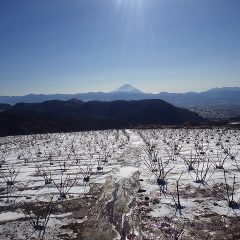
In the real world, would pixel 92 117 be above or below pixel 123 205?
below

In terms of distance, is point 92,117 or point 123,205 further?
point 92,117

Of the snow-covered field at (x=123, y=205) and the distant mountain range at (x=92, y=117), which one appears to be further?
the distant mountain range at (x=92, y=117)

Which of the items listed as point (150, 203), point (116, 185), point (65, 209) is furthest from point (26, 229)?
point (116, 185)

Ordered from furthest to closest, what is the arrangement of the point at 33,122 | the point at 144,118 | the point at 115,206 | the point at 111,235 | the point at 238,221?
the point at 144,118 → the point at 33,122 → the point at 115,206 → the point at 238,221 → the point at 111,235

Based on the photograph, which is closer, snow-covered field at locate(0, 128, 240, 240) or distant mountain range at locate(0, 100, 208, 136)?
snow-covered field at locate(0, 128, 240, 240)

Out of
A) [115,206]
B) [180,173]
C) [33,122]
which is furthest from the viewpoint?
[33,122]

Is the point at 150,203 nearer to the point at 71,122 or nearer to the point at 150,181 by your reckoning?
the point at 150,181

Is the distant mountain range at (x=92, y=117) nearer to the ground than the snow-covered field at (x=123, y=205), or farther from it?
nearer to the ground

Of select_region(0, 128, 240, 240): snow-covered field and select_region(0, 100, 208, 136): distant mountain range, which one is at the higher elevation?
select_region(0, 128, 240, 240): snow-covered field
